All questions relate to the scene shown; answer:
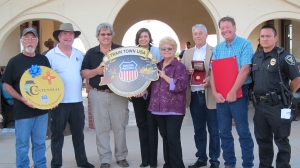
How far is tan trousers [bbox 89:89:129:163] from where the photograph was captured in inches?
210

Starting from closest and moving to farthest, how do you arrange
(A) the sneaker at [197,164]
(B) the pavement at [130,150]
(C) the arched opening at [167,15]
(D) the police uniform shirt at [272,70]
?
(D) the police uniform shirt at [272,70], (A) the sneaker at [197,164], (B) the pavement at [130,150], (C) the arched opening at [167,15]

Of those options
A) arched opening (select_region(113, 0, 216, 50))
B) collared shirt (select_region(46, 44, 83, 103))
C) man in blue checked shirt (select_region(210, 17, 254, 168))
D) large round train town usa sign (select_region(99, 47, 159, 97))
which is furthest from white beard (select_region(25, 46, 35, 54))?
arched opening (select_region(113, 0, 216, 50))

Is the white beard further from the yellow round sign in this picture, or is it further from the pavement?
the pavement

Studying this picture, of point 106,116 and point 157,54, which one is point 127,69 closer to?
point 157,54

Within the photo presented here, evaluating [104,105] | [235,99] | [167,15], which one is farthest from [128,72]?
[167,15]

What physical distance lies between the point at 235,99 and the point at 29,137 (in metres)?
2.65

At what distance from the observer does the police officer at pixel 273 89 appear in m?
4.33

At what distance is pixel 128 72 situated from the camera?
5.13 meters

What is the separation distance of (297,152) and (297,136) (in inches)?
50.1

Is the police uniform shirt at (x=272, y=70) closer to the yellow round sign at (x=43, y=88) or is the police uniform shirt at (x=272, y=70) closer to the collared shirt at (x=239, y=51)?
the collared shirt at (x=239, y=51)

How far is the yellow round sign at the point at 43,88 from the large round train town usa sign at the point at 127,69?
0.60 metres

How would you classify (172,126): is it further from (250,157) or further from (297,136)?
(297,136)

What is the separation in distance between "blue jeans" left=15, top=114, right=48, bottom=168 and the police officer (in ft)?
8.98

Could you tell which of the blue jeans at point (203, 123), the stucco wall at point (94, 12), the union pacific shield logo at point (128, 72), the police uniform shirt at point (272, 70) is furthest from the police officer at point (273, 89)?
the stucco wall at point (94, 12)
